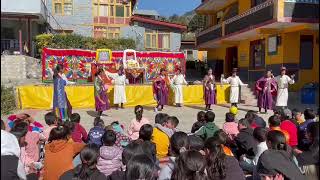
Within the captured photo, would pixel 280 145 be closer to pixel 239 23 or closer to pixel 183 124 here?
pixel 183 124

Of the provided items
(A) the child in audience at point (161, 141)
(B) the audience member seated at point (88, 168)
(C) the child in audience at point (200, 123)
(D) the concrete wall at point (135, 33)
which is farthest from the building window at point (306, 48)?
(D) the concrete wall at point (135, 33)

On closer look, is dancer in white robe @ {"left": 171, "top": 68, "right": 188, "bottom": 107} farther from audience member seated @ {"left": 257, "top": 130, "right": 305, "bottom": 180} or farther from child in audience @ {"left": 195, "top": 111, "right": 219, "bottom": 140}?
audience member seated @ {"left": 257, "top": 130, "right": 305, "bottom": 180}

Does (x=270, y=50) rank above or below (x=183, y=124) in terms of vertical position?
above

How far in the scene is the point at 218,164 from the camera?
408 cm

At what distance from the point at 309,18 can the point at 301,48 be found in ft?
6.43

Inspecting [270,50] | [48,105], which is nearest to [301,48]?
[270,50]

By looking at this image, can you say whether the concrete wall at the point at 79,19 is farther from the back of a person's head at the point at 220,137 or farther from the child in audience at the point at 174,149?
the child in audience at the point at 174,149

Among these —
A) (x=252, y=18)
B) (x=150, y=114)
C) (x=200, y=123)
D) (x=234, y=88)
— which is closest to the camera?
(x=200, y=123)

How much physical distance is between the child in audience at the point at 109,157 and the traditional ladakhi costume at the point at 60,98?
18.0 feet

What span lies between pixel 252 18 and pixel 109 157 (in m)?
14.8

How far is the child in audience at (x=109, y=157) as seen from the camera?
190 inches

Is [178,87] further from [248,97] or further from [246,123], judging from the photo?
[246,123]

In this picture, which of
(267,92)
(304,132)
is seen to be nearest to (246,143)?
(304,132)

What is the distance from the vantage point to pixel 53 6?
1346 inches
